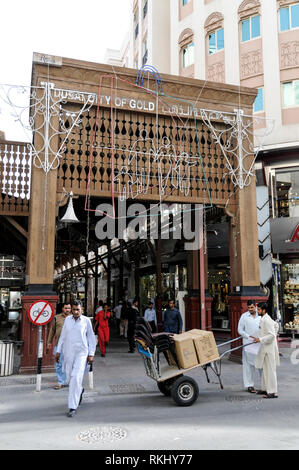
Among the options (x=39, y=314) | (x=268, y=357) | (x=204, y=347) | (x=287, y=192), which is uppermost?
(x=287, y=192)

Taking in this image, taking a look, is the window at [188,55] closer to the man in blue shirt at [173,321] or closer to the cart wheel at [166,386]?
the man in blue shirt at [173,321]

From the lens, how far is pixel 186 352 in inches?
275

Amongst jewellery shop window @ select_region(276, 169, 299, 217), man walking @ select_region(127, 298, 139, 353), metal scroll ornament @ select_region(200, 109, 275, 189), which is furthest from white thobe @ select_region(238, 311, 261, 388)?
jewellery shop window @ select_region(276, 169, 299, 217)

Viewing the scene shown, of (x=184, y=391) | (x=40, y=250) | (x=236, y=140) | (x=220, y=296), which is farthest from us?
(x=220, y=296)

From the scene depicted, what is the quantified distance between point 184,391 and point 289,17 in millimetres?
19661

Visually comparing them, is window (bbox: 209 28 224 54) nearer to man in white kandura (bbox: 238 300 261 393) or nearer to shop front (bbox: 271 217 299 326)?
shop front (bbox: 271 217 299 326)

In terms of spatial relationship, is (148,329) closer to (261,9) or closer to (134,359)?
(134,359)

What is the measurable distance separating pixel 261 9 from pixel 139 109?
13.2 metres

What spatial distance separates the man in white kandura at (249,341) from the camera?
8168mm

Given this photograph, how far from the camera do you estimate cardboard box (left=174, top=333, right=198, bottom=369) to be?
693 cm

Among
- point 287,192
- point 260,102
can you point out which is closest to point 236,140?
point 287,192

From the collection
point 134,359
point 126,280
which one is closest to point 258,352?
point 134,359

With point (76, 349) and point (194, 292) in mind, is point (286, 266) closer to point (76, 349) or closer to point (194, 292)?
point (194, 292)

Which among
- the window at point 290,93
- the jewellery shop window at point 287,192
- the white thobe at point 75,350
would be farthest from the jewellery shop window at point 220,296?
the white thobe at point 75,350
